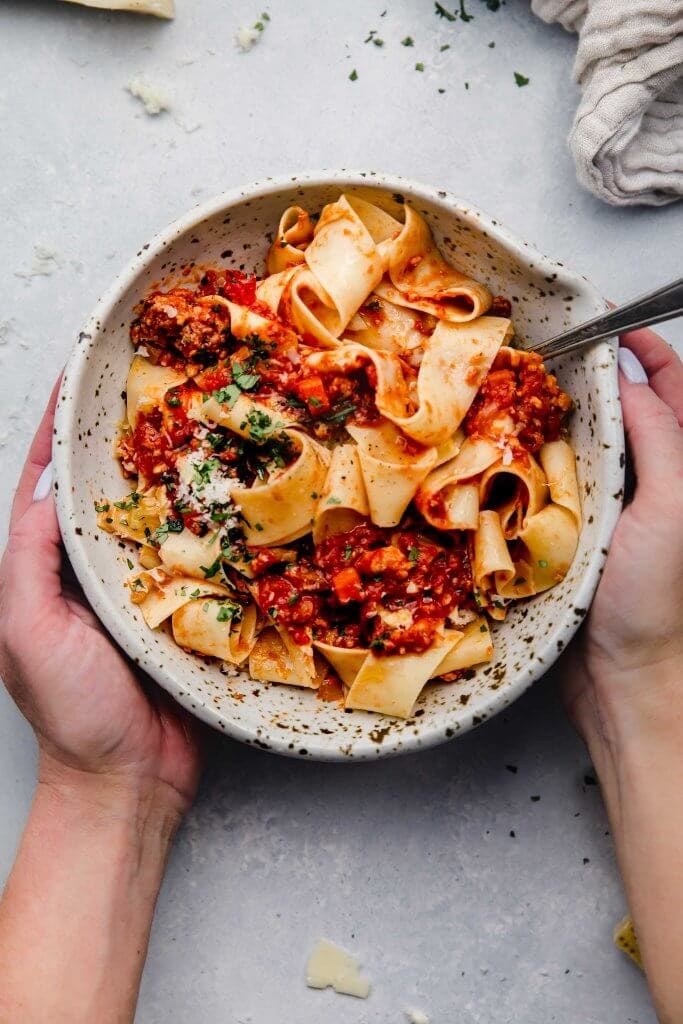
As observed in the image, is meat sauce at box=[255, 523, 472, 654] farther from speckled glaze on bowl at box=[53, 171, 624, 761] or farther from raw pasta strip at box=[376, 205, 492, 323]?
raw pasta strip at box=[376, 205, 492, 323]

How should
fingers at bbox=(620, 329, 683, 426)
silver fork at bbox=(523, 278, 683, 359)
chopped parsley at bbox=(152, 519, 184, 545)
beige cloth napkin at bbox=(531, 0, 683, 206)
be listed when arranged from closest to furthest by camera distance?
silver fork at bbox=(523, 278, 683, 359)
chopped parsley at bbox=(152, 519, 184, 545)
fingers at bbox=(620, 329, 683, 426)
beige cloth napkin at bbox=(531, 0, 683, 206)

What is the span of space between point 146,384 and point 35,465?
0.51 m

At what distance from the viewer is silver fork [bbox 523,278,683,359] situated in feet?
8.87

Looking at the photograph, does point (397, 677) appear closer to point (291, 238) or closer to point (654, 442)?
→ point (654, 442)

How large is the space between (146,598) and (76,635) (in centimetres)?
24

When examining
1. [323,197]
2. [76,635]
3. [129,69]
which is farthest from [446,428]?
[129,69]

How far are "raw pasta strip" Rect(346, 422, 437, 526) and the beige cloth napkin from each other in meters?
1.31

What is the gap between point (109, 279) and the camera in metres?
3.64

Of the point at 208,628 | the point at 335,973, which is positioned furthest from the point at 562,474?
the point at 335,973

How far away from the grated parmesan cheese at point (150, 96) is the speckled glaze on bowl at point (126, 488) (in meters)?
0.85

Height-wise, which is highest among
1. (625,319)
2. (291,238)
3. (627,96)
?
(627,96)

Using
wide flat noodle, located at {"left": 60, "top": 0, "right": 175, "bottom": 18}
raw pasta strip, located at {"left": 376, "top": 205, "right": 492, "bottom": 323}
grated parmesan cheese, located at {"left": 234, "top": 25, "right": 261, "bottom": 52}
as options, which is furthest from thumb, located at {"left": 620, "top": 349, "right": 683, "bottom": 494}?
wide flat noodle, located at {"left": 60, "top": 0, "right": 175, "bottom": 18}

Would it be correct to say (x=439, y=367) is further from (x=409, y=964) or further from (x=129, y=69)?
(x=409, y=964)

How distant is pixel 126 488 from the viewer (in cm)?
319
